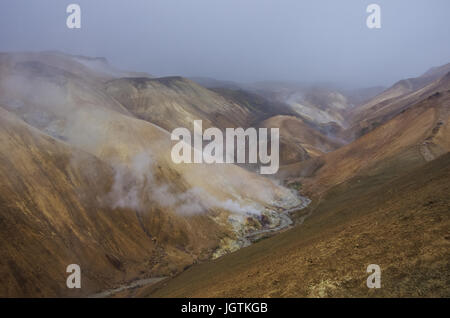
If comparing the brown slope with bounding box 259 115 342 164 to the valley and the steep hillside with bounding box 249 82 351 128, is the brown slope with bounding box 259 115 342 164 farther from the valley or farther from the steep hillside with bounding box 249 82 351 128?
the steep hillside with bounding box 249 82 351 128

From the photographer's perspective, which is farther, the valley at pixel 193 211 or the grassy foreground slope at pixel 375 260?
the valley at pixel 193 211

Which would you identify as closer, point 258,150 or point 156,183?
point 156,183

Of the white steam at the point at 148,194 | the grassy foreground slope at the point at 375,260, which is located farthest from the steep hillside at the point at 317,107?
the grassy foreground slope at the point at 375,260

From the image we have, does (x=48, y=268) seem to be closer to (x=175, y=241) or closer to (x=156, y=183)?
(x=175, y=241)

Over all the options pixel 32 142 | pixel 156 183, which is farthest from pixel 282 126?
pixel 32 142

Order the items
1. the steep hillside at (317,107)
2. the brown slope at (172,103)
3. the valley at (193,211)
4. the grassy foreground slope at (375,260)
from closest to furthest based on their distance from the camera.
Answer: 1. the grassy foreground slope at (375,260)
2. the valley at (193,211)
3. the brown slope at (172,103)
4. the steep hillside at (317,107)

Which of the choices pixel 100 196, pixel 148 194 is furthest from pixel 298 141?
pixel 100 196

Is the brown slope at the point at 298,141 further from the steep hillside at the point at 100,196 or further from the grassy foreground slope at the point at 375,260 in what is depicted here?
the grassy foreground slope at the point at 375,260

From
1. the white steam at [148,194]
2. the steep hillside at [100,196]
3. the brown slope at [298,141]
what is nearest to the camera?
the steep hillside at [100,196]

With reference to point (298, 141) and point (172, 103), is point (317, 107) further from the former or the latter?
point (172, 103)

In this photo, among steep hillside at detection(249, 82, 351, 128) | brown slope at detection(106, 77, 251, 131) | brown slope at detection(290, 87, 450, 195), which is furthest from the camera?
steep hillside at detection(249, 82, 351, 128)

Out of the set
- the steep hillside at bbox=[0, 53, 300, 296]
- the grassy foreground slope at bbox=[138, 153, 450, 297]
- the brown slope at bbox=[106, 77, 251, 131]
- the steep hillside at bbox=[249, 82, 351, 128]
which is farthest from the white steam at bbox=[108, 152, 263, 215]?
the steep hillside at bbox=[249, 82, 351, 128]
